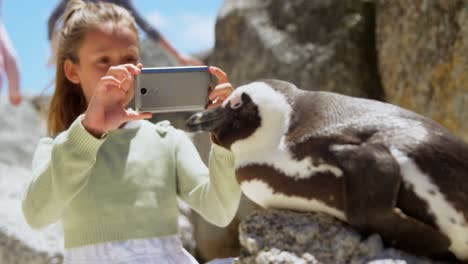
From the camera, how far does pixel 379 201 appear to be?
0.62 meters

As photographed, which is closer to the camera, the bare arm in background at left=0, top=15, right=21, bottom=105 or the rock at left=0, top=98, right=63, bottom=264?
the rock at left=0, top=98, right=63, bottom=264

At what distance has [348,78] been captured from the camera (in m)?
2.04

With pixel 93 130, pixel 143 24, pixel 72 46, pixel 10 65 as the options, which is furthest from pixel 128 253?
pixel 143 24

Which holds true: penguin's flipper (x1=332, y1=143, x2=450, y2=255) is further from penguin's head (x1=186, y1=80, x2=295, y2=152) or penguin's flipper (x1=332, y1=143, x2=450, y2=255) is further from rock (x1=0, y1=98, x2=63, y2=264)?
rock (x1=0, y1=98, x2=63, y2=264)

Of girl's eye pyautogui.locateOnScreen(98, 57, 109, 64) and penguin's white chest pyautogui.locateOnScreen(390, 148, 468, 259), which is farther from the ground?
penguin's white chest pyautogui.locateOnScreen(390, 148, 468, 259)

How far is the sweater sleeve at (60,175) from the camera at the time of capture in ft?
2.93

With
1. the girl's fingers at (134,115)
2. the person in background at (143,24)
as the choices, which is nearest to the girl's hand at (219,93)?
the girl's fingers at (134,115)

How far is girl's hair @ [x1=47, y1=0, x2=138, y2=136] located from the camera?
1165 mm

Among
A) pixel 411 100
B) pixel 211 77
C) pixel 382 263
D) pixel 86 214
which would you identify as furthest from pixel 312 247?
pixel 411 100

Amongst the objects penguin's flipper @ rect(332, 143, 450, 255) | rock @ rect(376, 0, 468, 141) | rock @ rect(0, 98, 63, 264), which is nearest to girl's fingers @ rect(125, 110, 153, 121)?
penguin's flipper @ rect(332, 143, 450, 255)

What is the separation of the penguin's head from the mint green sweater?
18 centimetres

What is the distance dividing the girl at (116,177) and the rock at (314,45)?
0.90 meters

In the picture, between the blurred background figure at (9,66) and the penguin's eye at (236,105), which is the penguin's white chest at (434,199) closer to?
the penguin's eye at (236,105)

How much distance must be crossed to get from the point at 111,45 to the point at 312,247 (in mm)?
638
